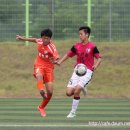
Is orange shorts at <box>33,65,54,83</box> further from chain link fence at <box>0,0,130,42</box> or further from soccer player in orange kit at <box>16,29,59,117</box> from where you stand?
chain link fence at <box>0,0,130,42</box>

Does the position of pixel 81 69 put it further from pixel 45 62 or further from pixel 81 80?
pixel 45 62

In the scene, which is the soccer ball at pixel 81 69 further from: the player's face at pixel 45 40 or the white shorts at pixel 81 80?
the player's face at pixel 45 40

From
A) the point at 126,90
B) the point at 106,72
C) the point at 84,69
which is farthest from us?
the point at 106,72

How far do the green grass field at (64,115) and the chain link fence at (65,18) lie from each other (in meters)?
6.84

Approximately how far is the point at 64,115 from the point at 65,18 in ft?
43.8

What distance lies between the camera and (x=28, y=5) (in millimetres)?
29547

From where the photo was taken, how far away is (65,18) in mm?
29734

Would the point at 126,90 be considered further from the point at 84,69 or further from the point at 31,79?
the point at 84,69

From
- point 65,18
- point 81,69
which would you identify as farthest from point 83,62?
point 65,18

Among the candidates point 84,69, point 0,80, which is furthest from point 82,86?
point 0,80

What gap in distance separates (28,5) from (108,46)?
12.0 ft

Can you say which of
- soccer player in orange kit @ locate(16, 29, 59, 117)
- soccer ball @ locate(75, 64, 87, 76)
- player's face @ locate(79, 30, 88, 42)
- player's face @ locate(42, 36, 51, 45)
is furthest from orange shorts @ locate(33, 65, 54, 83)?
player's face @ locate(79, 30, 88, 42)

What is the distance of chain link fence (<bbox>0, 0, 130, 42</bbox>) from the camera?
2936cm

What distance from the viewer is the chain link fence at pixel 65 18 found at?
96.3ft
